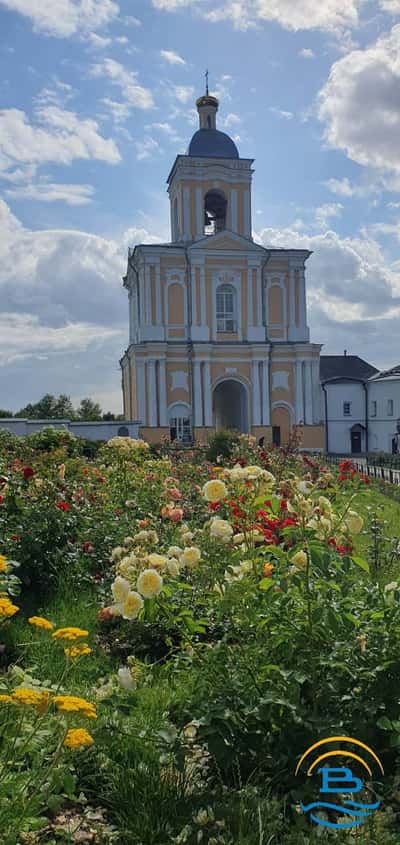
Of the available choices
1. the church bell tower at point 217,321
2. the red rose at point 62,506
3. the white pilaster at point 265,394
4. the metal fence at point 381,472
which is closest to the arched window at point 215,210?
Result: the church bell tower at point 217,321

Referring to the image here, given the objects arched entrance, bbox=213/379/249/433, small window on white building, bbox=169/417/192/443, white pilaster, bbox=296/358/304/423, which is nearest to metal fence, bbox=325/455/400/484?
small window on white building, bbox=169/417/192/443

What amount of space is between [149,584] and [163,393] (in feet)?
98.7

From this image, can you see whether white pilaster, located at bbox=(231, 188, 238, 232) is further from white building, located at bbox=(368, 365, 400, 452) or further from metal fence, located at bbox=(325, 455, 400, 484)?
metal fence, located at bbox=(325, 455, 400, 484)

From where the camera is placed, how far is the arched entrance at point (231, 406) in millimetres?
35062

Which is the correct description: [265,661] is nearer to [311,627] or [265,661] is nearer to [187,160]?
[311,627]

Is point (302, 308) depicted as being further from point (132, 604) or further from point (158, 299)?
point (132, 604)

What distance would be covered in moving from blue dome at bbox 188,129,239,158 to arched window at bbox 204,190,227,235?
2.10 m

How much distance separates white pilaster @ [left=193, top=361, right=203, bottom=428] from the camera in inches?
1299

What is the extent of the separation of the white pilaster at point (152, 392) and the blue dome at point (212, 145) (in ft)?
41.5

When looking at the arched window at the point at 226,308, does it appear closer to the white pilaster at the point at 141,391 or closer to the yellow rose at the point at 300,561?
the white pilaster at the point at 141,391

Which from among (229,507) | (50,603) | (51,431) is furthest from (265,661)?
(51,431)

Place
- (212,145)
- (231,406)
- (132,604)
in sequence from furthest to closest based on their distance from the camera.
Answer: (231,406) < (212,145) < (132,604)

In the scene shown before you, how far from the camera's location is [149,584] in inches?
101

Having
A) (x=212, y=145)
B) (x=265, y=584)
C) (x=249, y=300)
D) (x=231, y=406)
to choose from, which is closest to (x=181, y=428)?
(x=231, y=406)
